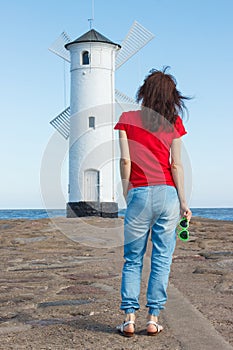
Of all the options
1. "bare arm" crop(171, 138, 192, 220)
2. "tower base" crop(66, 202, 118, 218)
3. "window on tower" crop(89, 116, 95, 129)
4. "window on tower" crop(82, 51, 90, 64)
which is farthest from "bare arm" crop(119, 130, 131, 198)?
"window on tower" crop(82, 51, 90, 64)

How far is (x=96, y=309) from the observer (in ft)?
14.3

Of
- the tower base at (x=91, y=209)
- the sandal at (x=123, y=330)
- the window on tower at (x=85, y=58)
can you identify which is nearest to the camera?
the sandal at (x=123, y=330)

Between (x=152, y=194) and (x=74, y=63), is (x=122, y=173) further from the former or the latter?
(x=74, y=63)

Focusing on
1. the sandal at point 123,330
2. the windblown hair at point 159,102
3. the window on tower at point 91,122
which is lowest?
the sandal at point 123,330

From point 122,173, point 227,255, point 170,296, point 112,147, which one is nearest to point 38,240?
point 227,255

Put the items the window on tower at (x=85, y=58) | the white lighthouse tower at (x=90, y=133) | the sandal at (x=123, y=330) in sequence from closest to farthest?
1. the sandal at (x=123, y=330)
2. the white lighthouse tower at (x=90, y=133)
3. the window on tower at (x=85, y=58)

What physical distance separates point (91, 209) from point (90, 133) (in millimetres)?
2837

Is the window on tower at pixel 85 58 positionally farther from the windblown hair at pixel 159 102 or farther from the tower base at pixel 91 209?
the windblown hair at pixel 159 102

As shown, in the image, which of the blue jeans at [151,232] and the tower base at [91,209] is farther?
the tower base at [91,209]

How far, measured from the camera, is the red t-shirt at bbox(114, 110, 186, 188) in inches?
155

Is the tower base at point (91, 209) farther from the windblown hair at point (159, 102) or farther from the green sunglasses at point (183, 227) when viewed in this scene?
the windblown hair at point (159, 102)

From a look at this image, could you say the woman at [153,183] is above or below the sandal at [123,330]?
above

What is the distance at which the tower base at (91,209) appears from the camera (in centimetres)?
2227

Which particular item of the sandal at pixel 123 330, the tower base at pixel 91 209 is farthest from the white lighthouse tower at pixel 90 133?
the sandal at pixel 123 330
